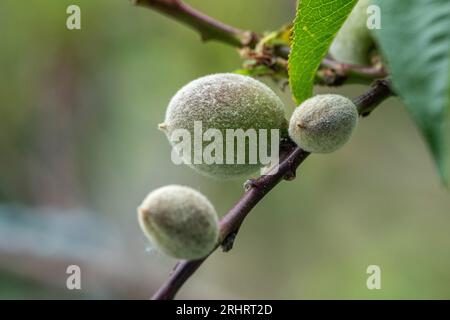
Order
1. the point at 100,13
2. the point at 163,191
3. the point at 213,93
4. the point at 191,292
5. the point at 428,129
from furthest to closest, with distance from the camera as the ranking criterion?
the point at 100,13
the point at 191,292
the point at 213,93
the point at 163,191
the point at 428,129

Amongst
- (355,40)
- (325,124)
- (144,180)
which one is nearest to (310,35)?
(325,124)

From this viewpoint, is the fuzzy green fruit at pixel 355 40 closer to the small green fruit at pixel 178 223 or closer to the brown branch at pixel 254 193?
the brown branch at pixel 254 193

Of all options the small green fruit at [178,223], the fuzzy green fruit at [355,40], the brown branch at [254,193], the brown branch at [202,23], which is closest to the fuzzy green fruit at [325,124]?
the brown branch at [254,193]

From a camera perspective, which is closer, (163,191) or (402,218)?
(163,191)

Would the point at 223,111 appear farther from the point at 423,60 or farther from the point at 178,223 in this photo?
the point at 423,60
